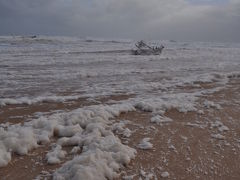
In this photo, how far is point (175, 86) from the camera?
9391 millimetres

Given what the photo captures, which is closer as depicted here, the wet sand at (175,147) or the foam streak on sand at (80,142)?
the foam streak on sand at (80,142)

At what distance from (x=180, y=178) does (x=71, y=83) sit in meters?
7.36

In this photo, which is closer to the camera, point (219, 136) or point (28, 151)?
point (28, 151)

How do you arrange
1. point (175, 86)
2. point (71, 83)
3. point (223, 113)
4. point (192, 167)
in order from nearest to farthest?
point (192, 167) < point (223, 113) < point (175, 86) < point (71, 83)

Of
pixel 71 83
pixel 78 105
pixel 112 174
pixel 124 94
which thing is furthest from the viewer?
pixel 71 83

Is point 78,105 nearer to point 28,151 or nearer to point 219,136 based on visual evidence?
point 28,151

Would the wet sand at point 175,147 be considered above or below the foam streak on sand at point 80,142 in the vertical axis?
below

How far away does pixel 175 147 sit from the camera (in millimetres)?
4188

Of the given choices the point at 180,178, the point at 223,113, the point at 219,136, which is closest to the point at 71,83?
the point at 223,113

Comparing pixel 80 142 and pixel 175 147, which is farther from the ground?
pixel 80 142

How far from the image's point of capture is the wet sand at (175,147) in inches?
134

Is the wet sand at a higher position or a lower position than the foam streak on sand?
lower

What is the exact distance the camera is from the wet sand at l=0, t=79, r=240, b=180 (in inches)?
134

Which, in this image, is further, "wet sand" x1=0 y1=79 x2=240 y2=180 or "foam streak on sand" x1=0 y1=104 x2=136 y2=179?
"wet sand" x1=0 y1=79 x2=240 y2=180
